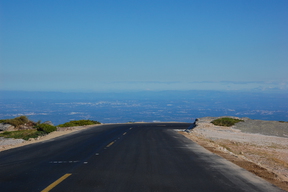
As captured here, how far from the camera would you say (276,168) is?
1167 cm

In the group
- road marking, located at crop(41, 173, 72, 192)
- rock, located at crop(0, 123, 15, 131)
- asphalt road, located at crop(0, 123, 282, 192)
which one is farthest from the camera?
rock, located at crop(0, 123, 15, 131)

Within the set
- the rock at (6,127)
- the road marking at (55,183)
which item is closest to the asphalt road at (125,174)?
the road marking at (55,183)

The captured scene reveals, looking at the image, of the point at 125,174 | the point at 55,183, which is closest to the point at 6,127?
the point at 125,174

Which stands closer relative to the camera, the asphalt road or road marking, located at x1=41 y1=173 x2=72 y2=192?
road marking, located at x1=41 y1=173 x2=72 y2=192

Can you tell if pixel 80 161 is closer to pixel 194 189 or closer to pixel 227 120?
pixel 194 189

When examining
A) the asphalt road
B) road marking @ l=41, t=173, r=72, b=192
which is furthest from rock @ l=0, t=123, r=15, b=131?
road marking @ l=41, t=173, r=72, b=192

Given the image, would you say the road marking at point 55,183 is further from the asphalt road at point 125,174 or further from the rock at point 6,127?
the rock at point 6,127

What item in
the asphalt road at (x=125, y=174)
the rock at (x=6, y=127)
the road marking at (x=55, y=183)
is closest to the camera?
the road marking at (x=55, y=183)

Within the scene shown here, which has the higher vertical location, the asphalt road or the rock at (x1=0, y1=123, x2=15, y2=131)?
the asphalt road

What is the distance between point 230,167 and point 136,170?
3.43 metres

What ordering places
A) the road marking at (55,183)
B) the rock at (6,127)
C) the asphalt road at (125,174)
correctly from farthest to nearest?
1. the rock at (6,127)
2. the asphalt road at (125,174)
3. the road marking at (55,183)

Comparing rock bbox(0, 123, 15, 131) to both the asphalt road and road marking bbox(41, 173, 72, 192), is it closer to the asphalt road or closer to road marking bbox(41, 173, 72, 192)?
the asphalt road

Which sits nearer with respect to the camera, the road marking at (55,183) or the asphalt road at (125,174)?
the road marking at (55,183)

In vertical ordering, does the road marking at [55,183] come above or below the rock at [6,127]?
above
